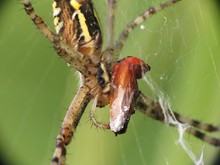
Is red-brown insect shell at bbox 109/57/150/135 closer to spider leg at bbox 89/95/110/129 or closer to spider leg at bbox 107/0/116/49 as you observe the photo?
spider leg at bbox 89/95/110/129

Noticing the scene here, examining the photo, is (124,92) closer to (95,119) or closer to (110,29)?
(95,119)

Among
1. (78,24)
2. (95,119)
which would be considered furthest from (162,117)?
(78,24)

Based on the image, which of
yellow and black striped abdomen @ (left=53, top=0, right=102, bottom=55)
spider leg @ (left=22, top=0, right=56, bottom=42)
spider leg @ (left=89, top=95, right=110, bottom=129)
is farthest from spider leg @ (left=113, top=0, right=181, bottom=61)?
spider leg @ (left=22, top=0, right=56, bottom=42)

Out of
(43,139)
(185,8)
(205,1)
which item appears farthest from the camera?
(43,139)

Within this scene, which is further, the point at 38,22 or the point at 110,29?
the point at 110,29

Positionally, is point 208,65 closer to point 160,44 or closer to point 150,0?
point 160,44

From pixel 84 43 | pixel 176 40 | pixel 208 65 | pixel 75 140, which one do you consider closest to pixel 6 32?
pixel 84 43

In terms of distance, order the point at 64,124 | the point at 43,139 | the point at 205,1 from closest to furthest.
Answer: the point at 205,1 → the point at 64,124 → the point at 43,139

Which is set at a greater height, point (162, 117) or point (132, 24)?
point (132, 24)
